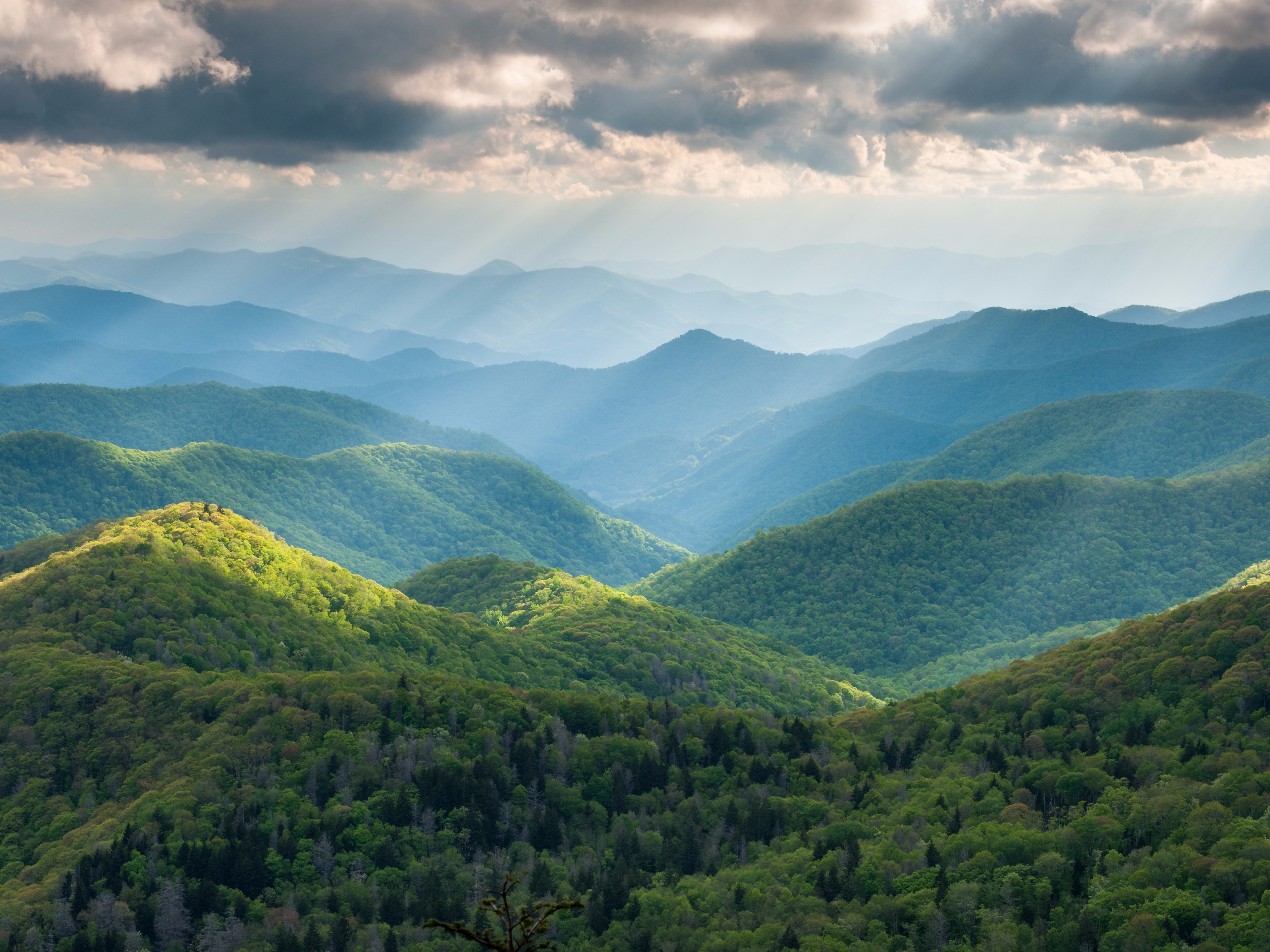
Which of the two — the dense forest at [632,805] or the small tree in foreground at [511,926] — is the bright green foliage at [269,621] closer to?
the dense forest at [632,805]

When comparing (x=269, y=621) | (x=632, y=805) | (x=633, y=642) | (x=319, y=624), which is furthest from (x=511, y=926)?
(x=633, y=642)

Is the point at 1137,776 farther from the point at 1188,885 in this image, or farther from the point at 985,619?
the point at 985,619

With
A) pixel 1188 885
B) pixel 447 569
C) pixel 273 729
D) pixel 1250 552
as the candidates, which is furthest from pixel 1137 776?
pixel 1250 552

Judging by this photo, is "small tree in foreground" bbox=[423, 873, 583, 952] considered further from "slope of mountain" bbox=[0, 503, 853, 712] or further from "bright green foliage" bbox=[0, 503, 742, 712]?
"slope of mountain" bbox=[0, 503, 853, 712]

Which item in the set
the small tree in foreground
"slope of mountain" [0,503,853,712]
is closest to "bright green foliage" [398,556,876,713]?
"slope of mountain" [0,503,853,712]

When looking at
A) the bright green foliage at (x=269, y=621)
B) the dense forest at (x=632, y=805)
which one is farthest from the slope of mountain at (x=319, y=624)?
the dense forest at (x=632, y=805)

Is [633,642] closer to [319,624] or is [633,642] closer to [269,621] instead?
[319,624]
